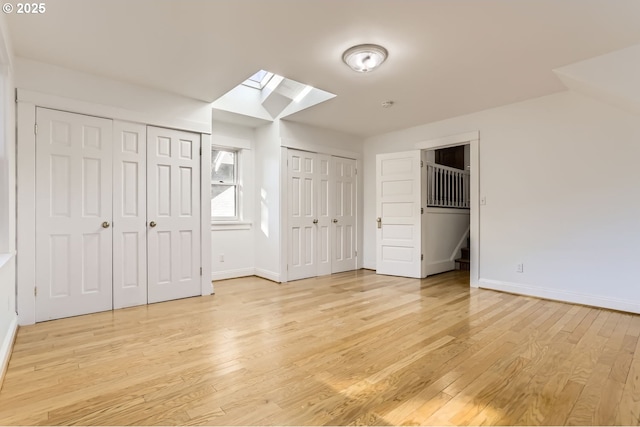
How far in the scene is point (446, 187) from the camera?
588cm

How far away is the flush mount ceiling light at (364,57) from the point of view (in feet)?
8.70

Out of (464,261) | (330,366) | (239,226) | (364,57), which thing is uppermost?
(364,57)

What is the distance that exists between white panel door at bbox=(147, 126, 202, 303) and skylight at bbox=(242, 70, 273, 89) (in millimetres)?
1199

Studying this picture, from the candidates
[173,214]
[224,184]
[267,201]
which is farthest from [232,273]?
[173,214]

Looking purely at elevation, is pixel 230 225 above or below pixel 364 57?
below

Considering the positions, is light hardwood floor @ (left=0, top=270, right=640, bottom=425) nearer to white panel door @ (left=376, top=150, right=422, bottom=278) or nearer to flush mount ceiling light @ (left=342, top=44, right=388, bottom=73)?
white panel door @ (left=376, top=150, right=422, bottom=278)

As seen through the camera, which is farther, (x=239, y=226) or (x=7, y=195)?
(x=239, y=226)

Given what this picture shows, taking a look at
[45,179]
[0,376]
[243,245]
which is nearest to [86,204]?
[45,179]

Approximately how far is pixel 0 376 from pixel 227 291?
7.74 feet

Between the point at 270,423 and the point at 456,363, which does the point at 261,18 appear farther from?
the point at 456,363

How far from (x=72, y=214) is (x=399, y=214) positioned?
166 inches

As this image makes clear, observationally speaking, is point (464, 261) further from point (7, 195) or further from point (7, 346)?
point (7, 195)

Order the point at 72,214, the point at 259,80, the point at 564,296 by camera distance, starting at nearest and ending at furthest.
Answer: the point at 72,214 < the point at 564,296 < the point at 259,80

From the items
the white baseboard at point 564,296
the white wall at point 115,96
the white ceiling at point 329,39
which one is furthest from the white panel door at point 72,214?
the white baseboard at point 564,296
